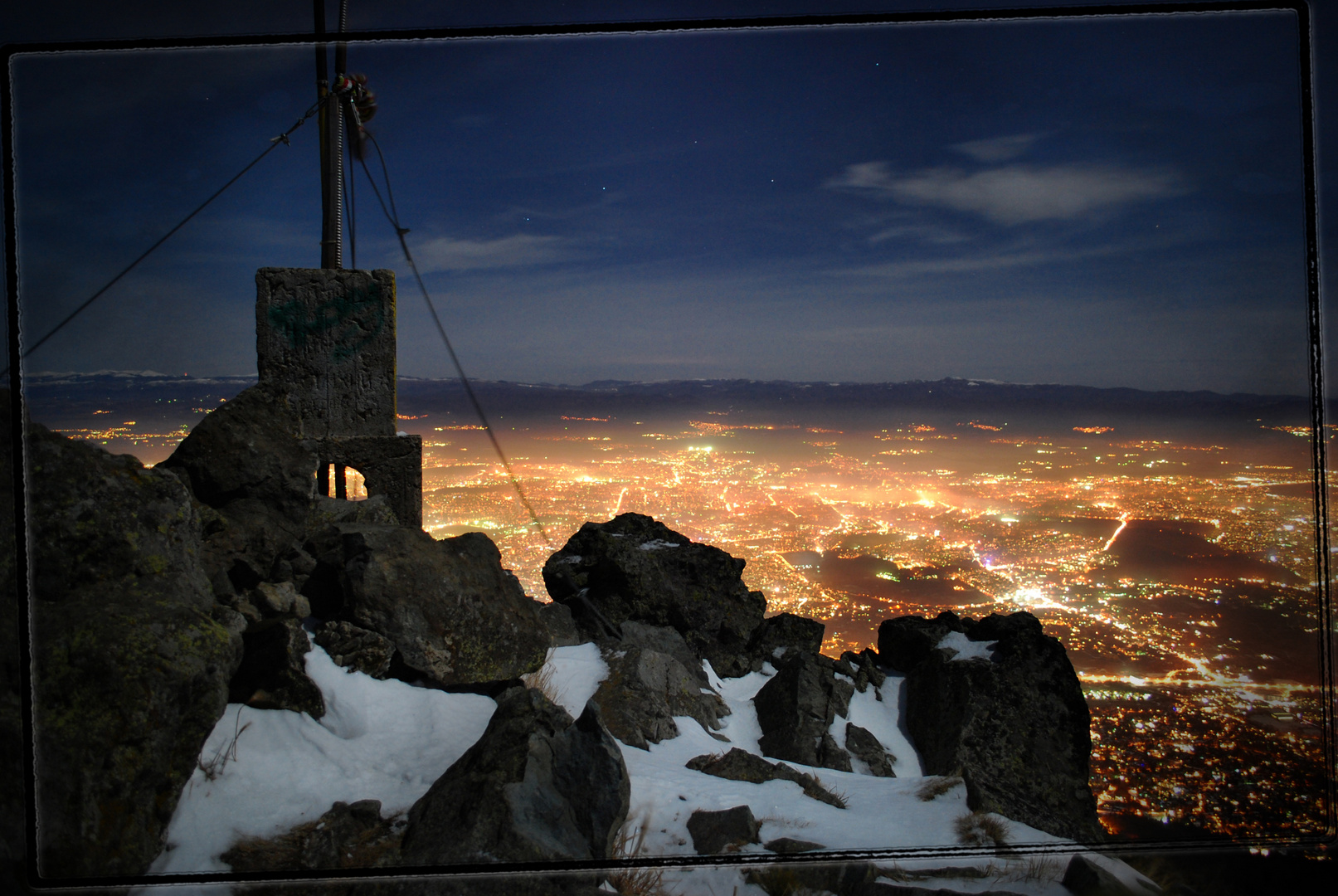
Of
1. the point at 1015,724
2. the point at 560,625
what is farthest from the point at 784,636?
the point at 560,625

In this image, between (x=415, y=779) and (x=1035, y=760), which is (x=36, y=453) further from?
(x=1035, y=760)

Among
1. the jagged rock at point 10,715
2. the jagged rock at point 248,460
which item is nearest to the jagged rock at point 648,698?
the jagged rock at point 10,715

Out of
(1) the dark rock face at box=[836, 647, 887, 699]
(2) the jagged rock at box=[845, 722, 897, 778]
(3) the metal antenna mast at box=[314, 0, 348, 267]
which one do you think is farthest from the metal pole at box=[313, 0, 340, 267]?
(1) the dark rock face at box=[836, 647, 887, 699]

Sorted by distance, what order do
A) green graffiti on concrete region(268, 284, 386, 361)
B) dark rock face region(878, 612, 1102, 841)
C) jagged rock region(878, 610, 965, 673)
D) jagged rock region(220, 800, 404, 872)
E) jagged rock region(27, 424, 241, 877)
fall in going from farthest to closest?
jagged rock region(878, 610, 965, 673), green graffiti on concrete region(268, 284, 386, 361), dark rock face region(878, 612, 1102, 841), jagged rock region(220, 800, 404, 872), jagged rock region(27, 424, 241, 877)

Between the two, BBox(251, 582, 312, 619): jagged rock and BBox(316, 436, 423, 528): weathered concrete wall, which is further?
BBox(316, 436, 423, 528): weathered concrete wall

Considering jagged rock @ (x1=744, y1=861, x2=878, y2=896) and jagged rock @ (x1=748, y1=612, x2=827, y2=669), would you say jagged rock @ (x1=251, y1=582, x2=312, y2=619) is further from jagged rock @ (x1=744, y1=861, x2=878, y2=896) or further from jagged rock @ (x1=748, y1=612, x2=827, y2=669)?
jagged rock @ (x1=748, y1=612, x2=827, y2=669)

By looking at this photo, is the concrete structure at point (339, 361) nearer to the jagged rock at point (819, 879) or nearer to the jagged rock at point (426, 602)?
the jagged rock at point (426, 602)

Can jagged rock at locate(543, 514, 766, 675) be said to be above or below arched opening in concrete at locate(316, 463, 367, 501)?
below

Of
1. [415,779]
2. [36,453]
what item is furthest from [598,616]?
[36,453]
